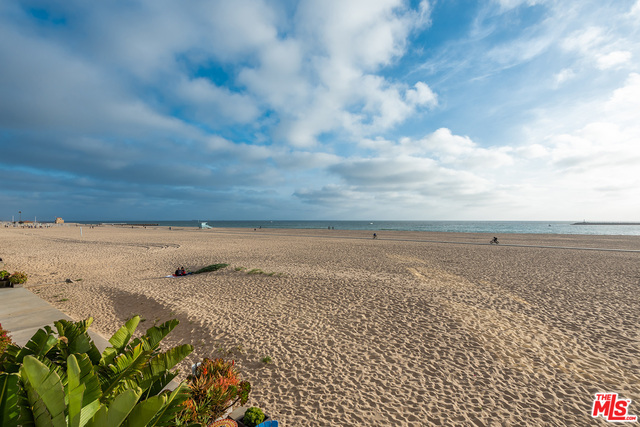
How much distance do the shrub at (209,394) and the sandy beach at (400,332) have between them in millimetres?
1283

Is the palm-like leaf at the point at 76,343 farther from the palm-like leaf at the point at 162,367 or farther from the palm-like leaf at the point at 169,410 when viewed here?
the palm-like leaf at the point at 169,410

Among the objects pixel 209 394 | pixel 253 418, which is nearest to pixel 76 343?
pixel 209 394

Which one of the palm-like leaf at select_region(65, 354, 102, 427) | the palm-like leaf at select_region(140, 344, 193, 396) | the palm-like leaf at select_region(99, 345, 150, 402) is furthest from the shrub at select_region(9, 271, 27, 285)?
the palm-like leaf at select_region(65, 354, 102, 427)

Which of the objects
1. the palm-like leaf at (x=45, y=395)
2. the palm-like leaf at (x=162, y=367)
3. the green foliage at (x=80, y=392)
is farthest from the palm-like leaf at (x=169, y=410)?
the palm-like leaf at (x=45, y=395)

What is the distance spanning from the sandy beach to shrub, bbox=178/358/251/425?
50.5 inches

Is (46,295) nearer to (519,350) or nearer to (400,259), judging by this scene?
(519,350)

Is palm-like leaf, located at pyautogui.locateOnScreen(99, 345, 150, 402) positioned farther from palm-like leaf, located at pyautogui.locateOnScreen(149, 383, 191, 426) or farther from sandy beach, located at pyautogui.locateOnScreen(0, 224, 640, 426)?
sandy beach, located at pyautogui.locateOnScreen(0, 224, 640, 426)

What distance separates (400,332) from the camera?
7.86m

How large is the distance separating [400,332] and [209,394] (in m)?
5.82

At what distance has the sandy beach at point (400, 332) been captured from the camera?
16.5 feet

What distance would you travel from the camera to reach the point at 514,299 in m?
10.8

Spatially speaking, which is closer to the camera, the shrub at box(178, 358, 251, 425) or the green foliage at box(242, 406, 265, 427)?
the shrub at box(178, 358, 251, 425)

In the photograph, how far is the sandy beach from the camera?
198 inches

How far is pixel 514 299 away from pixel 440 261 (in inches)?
343
